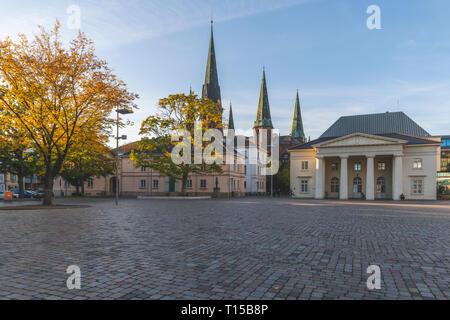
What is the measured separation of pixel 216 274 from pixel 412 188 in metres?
54.3

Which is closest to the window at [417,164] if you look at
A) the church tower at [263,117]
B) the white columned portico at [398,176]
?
the white columned portico at [398,176]

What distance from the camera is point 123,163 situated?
58531 millimetres

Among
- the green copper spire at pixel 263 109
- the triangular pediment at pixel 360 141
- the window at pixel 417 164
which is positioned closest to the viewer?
the triangular pediment at pixel 360 141

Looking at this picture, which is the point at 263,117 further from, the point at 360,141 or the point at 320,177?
the point at 360,141

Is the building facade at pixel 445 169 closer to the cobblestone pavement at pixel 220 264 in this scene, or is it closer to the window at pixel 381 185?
the window at pixel 381 185

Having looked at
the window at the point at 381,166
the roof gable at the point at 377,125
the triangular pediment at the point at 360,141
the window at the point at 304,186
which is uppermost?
the roof gable at the point at 377,125

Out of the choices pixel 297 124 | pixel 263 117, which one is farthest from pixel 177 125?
pixel 297 124

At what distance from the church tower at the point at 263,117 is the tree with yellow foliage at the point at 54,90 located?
2998 inches

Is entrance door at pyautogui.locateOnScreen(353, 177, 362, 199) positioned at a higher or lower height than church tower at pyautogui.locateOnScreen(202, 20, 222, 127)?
lower

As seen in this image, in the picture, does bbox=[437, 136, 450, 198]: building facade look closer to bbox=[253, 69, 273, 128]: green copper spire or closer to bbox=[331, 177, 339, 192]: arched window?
bbox=[331, 177, 339, 192]: arched window

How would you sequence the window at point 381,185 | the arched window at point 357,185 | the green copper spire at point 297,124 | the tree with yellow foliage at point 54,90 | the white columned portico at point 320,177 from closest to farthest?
the tree with yellow foliage at point 54,90
the white columned portico at point 320,177
the window at point 381,185
the arched window at point 357,185
the green copper spire at point 297,124

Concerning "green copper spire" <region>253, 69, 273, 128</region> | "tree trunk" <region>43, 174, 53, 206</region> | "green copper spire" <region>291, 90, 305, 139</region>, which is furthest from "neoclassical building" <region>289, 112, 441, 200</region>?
"green copper spire" <region>291, 90, 305, 139</region>

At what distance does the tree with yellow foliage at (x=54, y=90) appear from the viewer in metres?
21.9

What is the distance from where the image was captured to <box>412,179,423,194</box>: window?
50.5 metres
